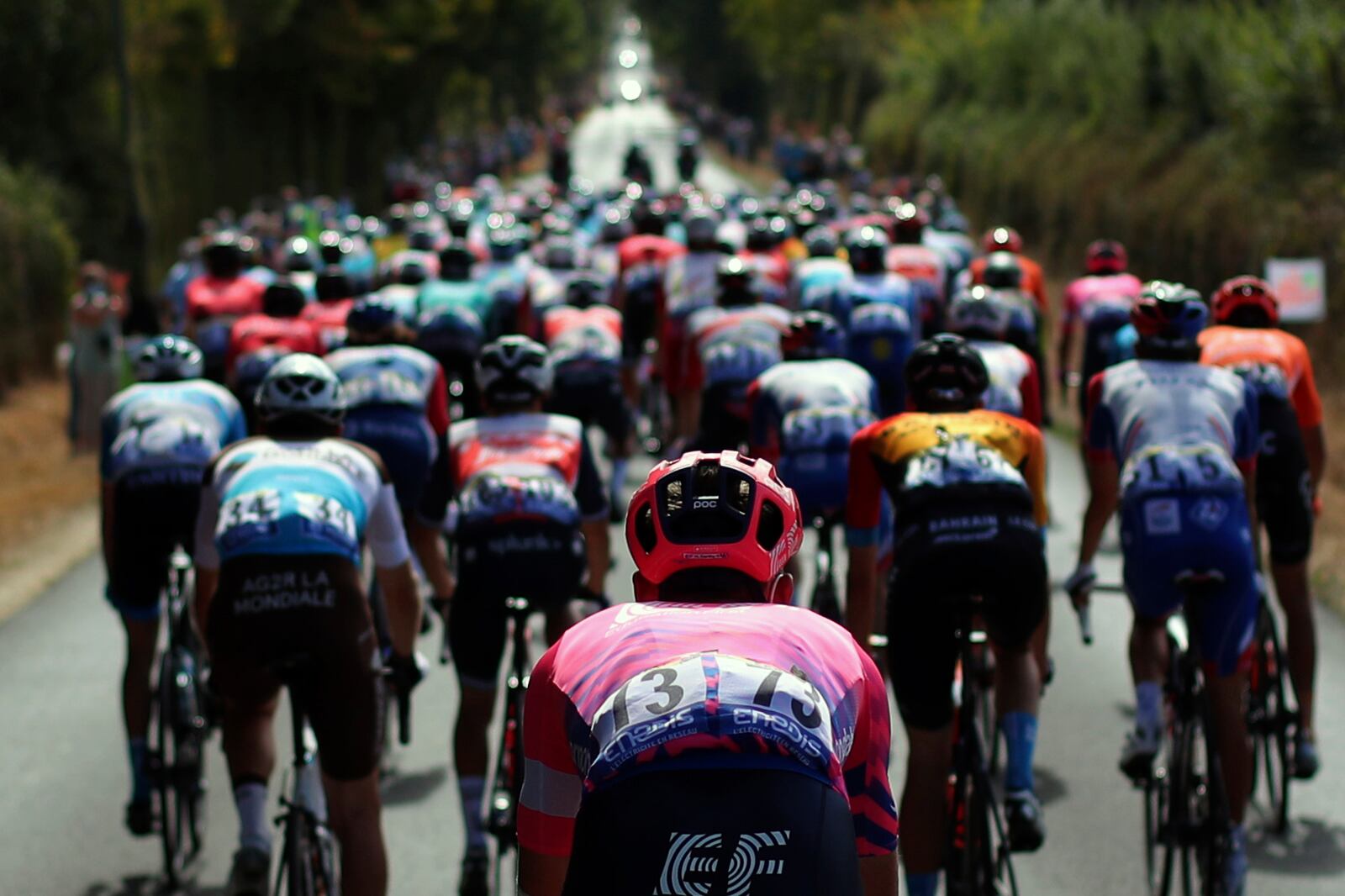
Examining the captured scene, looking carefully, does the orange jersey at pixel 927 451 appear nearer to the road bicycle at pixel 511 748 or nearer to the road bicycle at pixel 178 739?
the road bicycle at pixel 511 748

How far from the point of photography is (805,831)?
3.34m

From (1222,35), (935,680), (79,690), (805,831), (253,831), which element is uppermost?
(1222,35)

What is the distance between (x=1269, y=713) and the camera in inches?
325

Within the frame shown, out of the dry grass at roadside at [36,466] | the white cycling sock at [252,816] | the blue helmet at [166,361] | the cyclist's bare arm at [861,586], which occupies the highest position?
the blue helmet at [166,361]

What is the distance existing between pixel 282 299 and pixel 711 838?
8.24 metres

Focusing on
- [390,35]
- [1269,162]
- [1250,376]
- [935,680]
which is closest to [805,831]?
[935,680]

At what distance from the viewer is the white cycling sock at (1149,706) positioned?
7168mm

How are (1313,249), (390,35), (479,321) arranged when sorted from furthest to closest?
(390,35) < (1313,249) < (479,321)

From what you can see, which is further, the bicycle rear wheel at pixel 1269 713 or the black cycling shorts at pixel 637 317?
the black cycling shorts at pixel 637 317

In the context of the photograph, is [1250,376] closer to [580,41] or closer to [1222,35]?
[1222,35]

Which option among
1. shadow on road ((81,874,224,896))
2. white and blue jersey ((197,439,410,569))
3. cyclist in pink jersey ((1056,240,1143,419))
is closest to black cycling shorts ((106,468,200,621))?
shadow on road ((81,874,224,896))

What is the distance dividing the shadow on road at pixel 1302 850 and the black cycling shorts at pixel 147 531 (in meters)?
4.56

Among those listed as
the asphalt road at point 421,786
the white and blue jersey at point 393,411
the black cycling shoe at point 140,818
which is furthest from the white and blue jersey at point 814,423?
the black cycling shoe at point 140,818

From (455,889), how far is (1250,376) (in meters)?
3.95
